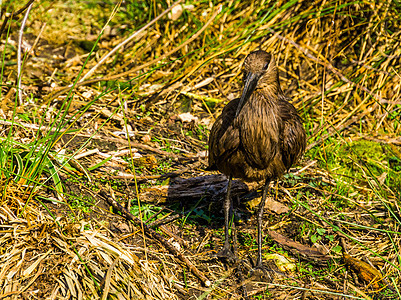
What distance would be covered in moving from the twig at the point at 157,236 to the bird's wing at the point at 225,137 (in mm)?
813

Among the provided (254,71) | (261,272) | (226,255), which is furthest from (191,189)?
(254,71)

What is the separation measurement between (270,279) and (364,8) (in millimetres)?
4119

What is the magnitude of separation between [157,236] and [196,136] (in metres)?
1.86

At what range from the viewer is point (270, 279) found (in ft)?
12.1

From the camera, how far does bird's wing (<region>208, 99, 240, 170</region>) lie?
3.64 metres

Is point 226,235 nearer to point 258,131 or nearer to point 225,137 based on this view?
point 225,137

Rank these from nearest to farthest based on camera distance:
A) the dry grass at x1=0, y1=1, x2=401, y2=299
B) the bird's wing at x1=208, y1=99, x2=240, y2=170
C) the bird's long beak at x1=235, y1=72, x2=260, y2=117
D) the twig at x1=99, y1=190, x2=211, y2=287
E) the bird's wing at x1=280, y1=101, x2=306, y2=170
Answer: the dry grass at x1=0, y1=1, x2=401, y2=299 < the bird's long beak at x1=235, y1=72, x2=260, y2=117 < the twig at x1=99, y1=190, x2=211, y2=287 < the bird's wing at x1=208, y1=99, x2=240, y2=170 < the bird's wing at x1=280, y1=101, x2=306, y2=170

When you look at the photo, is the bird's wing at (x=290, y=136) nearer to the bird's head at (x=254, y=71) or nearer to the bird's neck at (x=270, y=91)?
the bird's neck at (x=270, y=91)

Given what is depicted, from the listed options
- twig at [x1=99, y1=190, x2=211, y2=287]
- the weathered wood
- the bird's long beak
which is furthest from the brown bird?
the weathered wood

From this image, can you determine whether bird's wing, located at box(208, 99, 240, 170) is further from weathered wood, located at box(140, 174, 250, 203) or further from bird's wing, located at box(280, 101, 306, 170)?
weathered wood, located at box(140, 174, 250, 203)

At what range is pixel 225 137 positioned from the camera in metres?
3.69

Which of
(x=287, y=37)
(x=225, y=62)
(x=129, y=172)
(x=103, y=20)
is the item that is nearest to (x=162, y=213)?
(x=129, y=172)

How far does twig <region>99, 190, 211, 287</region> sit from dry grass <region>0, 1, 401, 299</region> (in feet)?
0.21

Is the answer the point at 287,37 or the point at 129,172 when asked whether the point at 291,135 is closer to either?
the point at 129,172
